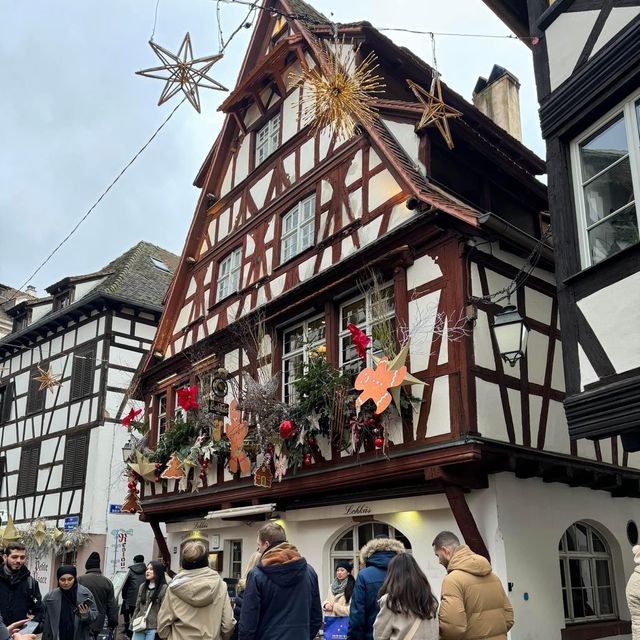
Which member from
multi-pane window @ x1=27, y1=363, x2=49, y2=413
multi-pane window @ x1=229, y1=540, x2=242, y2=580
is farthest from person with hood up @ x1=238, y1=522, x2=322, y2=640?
multi-pane window @ x1=27, y1=363, x2=49, y2=413

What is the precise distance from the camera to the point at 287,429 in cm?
1145

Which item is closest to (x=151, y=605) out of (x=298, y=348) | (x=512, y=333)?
(x=512, y=333)

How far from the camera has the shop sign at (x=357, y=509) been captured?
11.1 m

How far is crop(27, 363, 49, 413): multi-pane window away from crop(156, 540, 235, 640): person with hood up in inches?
796

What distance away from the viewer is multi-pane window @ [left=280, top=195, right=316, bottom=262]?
44.5ft

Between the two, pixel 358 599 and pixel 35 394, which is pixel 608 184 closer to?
pixel 358 599

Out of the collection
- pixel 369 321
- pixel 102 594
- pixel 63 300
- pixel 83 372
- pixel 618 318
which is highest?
pixel 63 300

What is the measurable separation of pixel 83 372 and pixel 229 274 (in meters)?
8.76

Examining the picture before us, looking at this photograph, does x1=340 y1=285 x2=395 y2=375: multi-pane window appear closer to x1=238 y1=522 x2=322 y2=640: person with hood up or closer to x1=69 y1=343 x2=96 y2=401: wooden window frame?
x1=238 y1=522 x2=322 y2=640: person with hood up

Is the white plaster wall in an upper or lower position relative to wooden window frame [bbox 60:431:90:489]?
lower

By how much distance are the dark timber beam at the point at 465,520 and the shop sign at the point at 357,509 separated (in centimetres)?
191

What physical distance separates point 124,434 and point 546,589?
14929mm

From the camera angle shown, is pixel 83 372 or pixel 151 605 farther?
pixel 83 372

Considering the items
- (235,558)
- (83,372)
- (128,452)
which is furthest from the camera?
(83,372)
